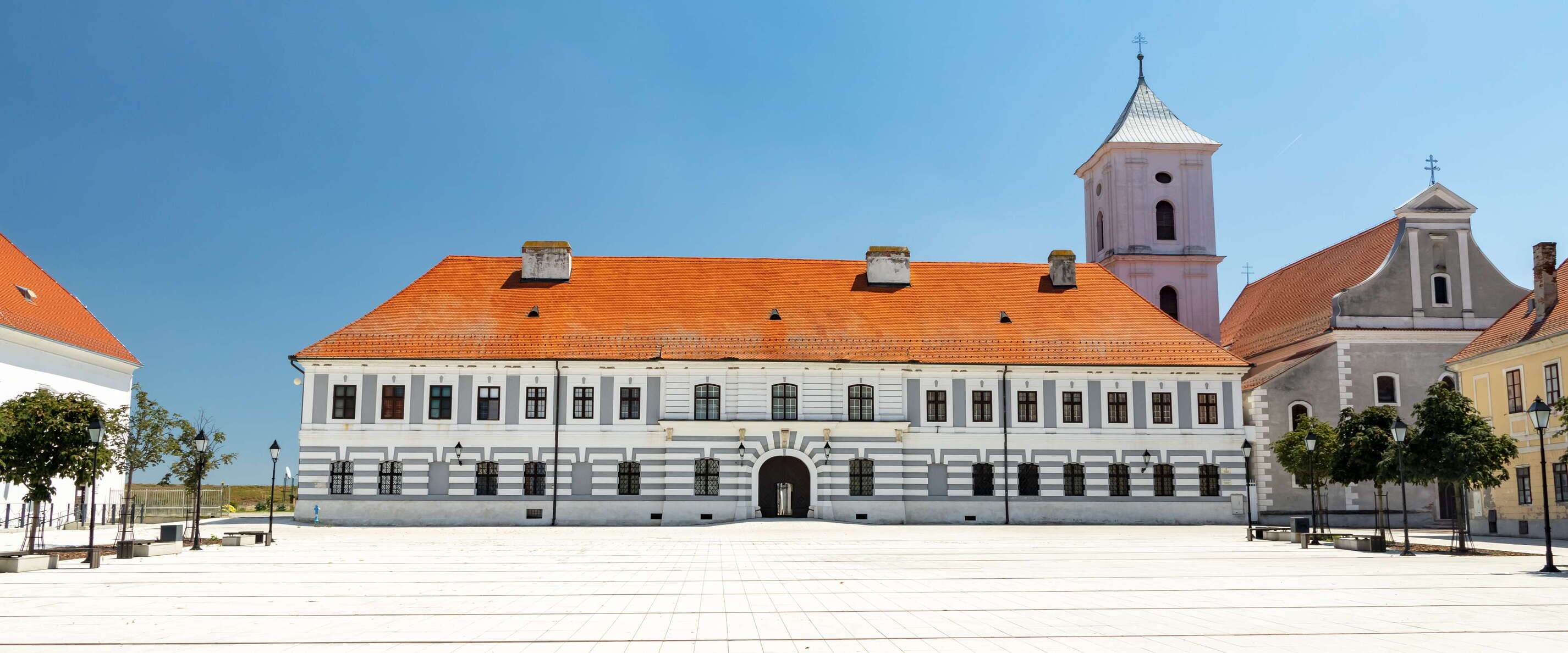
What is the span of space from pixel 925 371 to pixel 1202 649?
31014mm

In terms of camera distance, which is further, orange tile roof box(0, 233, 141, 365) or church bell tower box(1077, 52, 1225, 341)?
church bell tower box(1077, 52, 1225, 341)

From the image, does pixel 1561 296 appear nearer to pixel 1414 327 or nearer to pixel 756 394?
pixel 1414 327

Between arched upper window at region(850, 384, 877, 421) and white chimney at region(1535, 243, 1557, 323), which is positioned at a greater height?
white chimney at region(1535, 243, 1557, 323)

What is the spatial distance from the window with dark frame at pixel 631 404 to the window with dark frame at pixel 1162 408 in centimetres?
1832

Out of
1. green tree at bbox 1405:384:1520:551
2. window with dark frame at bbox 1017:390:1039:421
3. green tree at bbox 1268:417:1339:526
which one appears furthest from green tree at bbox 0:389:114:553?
green tree at bbox 1268:417:1339:526

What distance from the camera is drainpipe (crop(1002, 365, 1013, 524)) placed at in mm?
42125

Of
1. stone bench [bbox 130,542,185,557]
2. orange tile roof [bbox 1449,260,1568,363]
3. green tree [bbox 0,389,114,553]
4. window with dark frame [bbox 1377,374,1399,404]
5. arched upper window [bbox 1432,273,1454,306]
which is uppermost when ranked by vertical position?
arched upper window [bbox 1432,273,1454,306]

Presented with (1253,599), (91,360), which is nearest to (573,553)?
(1253,599)

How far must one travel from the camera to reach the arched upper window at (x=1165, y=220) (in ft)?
178

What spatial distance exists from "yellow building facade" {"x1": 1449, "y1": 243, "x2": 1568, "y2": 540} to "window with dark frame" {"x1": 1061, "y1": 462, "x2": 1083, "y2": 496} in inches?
480

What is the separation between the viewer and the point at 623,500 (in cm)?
4122

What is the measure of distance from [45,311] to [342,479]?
40.9 ft

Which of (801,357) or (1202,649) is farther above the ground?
(801,357)

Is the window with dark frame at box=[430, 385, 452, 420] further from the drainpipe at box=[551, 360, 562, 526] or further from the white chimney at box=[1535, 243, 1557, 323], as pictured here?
the white chimney at box=[1535, 243, 1557, 323]
